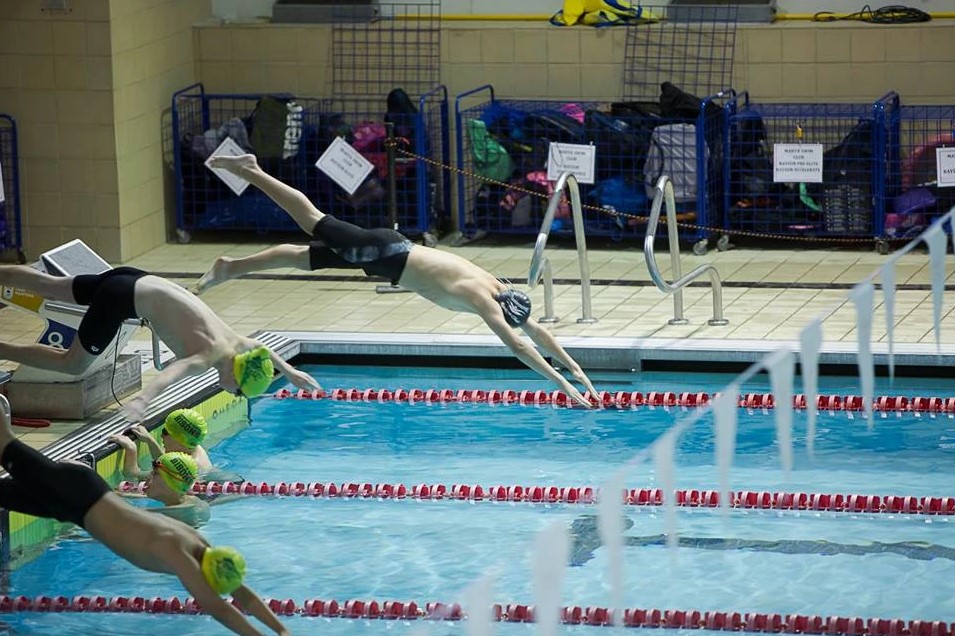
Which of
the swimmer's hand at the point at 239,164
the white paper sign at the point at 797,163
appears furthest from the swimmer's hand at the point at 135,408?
the white paper sign at the point at 797,163

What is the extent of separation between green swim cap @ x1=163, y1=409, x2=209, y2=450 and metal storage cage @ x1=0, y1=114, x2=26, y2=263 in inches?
188

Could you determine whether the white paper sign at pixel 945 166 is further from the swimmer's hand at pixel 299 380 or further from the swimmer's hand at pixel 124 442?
the swimmer's hand at pixel 124 442

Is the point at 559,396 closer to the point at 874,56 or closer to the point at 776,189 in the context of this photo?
the point at 776,189

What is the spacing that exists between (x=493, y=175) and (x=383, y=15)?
173 centimetres

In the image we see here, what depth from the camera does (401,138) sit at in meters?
11.9

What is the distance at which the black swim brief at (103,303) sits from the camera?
7270 mm

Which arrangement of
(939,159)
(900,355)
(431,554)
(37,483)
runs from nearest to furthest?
(37,483) → (431,554) → (900,355) → (939,159)

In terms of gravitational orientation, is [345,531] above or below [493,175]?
below

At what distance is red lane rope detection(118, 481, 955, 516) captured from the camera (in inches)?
294

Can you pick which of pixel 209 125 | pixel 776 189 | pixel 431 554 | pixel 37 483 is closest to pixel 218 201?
pixel 209 125

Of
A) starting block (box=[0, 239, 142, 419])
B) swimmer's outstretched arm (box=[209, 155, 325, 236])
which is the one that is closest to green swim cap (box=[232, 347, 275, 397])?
swimmer's outstretched arm (box=[209, 155, 325, 236])

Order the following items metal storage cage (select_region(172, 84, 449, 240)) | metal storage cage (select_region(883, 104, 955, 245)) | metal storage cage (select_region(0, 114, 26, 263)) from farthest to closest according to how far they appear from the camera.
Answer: metal storage cage (select_region(172, 84, 449, 240)) < metal storage cage (select_region(0, 114, 26, 263)) < metal storage cage (select_region(883, 104, 955, 245))

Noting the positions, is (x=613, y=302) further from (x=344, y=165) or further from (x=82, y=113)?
(x=82, y=113)

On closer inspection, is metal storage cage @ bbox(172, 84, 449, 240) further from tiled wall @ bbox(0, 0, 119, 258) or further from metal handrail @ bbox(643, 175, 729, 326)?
metal handrail @ bbox(643, 175, 729, 326)
